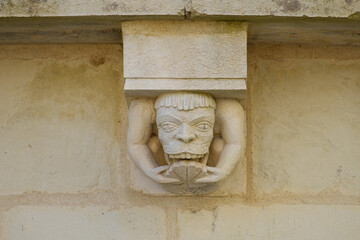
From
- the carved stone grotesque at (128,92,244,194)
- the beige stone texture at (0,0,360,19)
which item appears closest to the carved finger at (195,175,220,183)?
the carved stone grotesque at (128,92,244,194)

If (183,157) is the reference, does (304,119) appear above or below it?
above

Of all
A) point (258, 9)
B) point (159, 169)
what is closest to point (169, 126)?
point (159, 169)

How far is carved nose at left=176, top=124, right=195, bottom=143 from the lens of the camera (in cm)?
154

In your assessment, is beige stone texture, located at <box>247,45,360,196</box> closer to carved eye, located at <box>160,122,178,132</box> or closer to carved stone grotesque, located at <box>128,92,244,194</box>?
carved stone grotesque, located at <box>128,92,244,194</box>

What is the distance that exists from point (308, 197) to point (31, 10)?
0.87 m

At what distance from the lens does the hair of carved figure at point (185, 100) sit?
1562 millimetres

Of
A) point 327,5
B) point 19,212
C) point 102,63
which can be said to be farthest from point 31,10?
point 327,5

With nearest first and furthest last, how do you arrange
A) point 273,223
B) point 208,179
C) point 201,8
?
point 201,8 → point 208,179 → point 273,223

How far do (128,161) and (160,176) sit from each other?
0.55 feet

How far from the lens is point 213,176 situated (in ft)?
5.30

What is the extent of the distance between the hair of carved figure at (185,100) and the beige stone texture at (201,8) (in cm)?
20

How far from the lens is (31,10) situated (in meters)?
1.52

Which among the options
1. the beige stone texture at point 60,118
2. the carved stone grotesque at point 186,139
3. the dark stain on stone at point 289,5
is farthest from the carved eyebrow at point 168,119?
the dark stain on stone at point 289,5

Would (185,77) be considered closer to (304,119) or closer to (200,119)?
(200,119)
